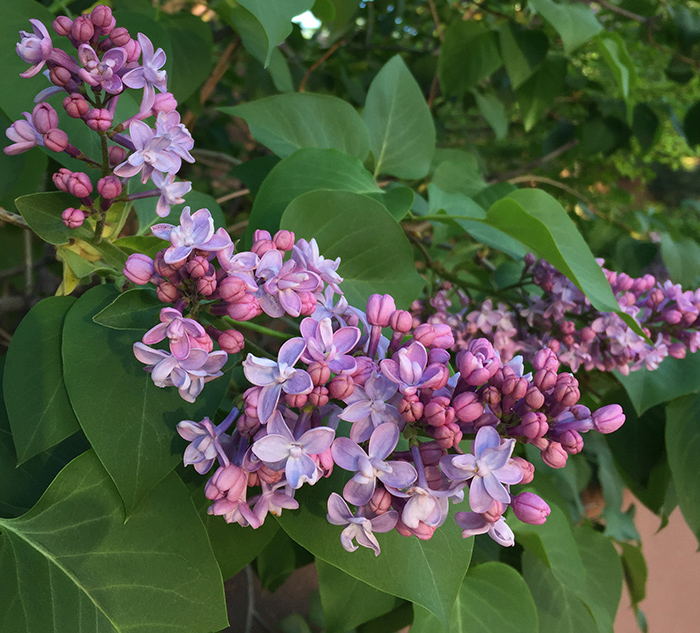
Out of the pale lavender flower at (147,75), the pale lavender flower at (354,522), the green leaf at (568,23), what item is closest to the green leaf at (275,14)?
the pale lavender flower at (147,75)

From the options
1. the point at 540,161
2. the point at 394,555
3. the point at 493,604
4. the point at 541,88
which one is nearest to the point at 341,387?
the point at 394,555

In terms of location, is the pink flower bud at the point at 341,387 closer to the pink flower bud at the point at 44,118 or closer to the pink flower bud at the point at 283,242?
the pink flower bud at the point at 283,242

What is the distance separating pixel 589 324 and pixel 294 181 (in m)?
0.32

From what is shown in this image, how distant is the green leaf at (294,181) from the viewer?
495 mm

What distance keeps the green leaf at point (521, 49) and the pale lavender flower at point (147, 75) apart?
0.76 m

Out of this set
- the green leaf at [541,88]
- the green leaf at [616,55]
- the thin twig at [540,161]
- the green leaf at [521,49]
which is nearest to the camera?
the green leaf at [616,55]

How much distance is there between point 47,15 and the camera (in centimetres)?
46

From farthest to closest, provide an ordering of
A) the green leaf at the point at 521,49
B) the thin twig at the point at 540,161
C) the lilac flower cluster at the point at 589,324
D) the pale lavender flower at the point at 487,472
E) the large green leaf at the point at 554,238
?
the thin twig at the point at 540,161
the green leaf at the point at 521,49
the lilac flower cluster at the point at 589,324
the large green leaf at the point at 554,238
the pale lavender flower at the point at 487,472

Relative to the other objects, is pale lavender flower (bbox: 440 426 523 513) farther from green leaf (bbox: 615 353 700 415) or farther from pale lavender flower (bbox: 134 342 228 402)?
A: green leaf (bbox: 615 353 700 415)

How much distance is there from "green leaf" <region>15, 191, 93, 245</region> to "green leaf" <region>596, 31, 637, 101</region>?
0.59 metres

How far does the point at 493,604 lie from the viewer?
1.71ft

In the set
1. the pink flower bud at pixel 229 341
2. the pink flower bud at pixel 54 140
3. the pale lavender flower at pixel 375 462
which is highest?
the pink flower bud at pixel 54 140

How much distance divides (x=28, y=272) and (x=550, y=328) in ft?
1.77

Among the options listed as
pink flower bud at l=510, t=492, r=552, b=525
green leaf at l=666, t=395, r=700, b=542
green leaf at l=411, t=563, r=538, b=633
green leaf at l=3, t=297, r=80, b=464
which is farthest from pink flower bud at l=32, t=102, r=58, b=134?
green leaf at l=666, t=395, r=700, b=542
